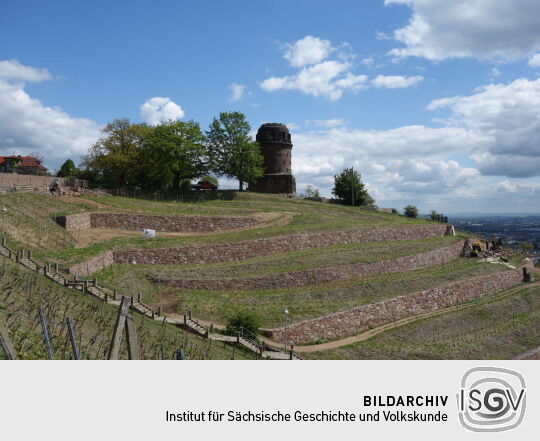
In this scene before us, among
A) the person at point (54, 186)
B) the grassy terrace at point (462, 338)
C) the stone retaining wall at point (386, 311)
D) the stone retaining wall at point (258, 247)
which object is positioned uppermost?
the person at point (54, 186)

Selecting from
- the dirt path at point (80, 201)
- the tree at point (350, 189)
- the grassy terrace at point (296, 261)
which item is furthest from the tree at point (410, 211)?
the dirt path at point (80, 201)

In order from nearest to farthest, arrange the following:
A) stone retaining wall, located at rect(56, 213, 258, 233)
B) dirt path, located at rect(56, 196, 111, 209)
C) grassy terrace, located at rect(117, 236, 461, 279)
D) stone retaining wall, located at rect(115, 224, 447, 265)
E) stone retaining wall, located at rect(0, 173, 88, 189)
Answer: grassy terrace, located at rect(117, 236, 461, 279) < stone retaining wall, located at rect(115, 224, 447, 265) < stone retaining wall, located at rect(56, 213, 258, 233) < stone retaining wall, located at rect(0, 173, 88, 189) < dirt path, located at rect(56, 196, 111, 209)

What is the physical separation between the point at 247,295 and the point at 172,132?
37.2m

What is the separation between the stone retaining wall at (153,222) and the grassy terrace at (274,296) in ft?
32.0

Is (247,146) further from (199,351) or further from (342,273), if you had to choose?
(199,351)

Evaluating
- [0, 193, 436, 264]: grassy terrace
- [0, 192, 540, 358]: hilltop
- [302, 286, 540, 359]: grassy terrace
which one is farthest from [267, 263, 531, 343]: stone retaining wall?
[0, 193, 436, 264]: grassy terrace

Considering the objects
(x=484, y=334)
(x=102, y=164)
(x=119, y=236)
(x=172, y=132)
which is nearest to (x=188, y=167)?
(x=172, y=132)

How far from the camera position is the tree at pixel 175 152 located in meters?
58.6

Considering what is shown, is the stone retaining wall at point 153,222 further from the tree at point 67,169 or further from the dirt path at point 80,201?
the tree at point 67,169

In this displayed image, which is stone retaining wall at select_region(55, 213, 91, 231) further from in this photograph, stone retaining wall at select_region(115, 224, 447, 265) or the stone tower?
the stone tower

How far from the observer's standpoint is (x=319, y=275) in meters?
36.0

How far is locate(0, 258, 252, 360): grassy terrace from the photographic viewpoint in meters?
13.6

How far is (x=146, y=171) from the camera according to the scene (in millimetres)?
61344

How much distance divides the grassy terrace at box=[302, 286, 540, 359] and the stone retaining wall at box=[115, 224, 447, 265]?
15.0m
